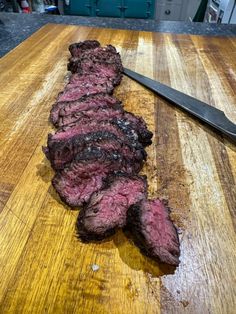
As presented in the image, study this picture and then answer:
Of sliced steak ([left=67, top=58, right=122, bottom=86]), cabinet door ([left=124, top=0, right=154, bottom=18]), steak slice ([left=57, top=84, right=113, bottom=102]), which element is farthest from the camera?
cabinet door ([left=124, top=0, right=154, bottom=18])

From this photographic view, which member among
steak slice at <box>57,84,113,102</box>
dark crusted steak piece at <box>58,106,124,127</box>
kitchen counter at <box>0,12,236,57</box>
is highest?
dark crusted steak piece at <box>58,106,124,127</box>

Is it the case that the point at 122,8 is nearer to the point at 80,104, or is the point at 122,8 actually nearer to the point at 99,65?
the point at 99,65

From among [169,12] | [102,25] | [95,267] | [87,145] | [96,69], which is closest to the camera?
[95,267]

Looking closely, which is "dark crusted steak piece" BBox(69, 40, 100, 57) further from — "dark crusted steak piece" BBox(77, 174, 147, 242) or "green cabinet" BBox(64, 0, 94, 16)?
"green cabinet" BBox(64, 0, 94, 16)

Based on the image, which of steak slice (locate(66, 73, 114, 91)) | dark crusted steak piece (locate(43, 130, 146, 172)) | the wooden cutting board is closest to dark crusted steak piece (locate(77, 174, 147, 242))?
the wooden cutting board

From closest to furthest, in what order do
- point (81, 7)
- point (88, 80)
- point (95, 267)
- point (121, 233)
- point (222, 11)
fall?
point (95, 267), point (121, 233), point (88, 80), point (222, 11), point (81, 7)

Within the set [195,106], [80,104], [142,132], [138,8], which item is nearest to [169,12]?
[138,8]

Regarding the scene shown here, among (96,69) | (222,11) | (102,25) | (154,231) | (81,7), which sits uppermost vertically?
(154,231)

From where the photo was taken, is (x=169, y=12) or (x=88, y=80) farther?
(x=169, y=12)

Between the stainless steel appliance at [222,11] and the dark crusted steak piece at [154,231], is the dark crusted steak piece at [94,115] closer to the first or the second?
the dark crusted steak piece at [154,231]
